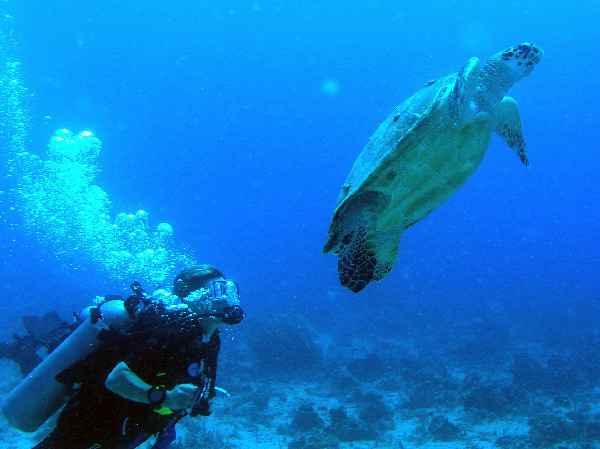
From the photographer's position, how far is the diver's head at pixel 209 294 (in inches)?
110

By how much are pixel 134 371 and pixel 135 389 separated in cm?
16

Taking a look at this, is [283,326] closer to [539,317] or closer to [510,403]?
[510,403]

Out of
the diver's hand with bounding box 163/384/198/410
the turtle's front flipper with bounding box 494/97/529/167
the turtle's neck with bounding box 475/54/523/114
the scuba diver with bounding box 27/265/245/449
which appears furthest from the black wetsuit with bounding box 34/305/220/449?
the turtle's front flipper with bounding box 494/97/529/167

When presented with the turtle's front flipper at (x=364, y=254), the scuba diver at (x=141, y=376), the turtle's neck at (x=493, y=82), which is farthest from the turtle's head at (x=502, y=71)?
the scuba diver at (x=141, y=376)

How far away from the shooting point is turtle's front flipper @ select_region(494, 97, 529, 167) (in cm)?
386

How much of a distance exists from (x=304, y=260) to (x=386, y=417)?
200 ft

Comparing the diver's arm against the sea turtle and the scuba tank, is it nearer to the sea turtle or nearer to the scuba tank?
the scuba tank

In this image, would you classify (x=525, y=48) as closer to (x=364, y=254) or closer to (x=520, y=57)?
(x=520, y=57)

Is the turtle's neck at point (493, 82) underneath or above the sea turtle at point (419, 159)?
above

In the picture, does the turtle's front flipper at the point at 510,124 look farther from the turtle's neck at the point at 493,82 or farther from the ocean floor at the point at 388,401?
the ocean floor at the point at 388,401

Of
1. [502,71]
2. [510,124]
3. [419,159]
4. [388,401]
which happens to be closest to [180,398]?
[419,159]

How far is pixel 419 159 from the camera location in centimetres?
338

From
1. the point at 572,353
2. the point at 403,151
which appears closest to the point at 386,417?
the point at 403,151

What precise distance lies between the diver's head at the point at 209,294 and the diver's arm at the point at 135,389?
630mm
